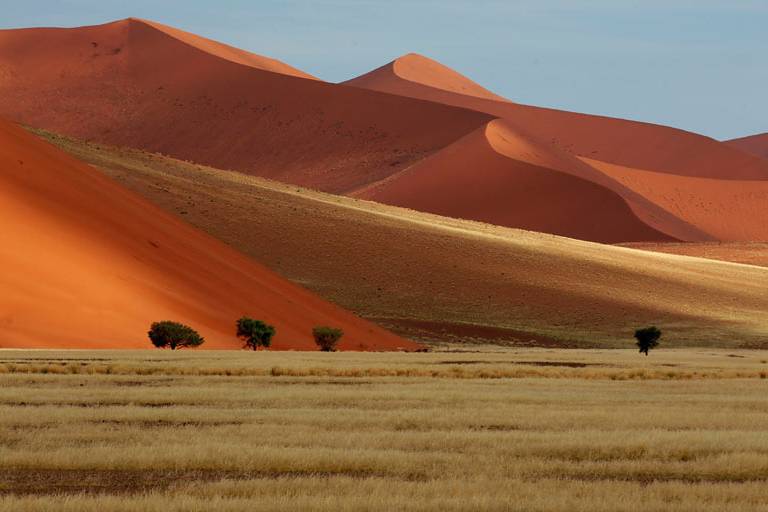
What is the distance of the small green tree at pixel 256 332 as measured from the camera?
48.0m

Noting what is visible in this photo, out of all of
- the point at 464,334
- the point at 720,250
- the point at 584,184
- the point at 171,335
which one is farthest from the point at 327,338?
the point at 584,184

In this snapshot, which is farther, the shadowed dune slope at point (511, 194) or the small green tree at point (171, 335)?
the shadowed dune slope at point (511, 194)

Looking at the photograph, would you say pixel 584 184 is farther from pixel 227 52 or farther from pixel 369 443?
pixel 369 443

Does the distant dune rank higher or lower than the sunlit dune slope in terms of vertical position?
higher

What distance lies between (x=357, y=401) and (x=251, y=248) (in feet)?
173

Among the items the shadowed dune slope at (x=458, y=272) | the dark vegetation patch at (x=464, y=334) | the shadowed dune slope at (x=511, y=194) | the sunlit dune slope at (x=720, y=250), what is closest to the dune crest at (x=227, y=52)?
the shadowed dune slope at (x=511, y=194)

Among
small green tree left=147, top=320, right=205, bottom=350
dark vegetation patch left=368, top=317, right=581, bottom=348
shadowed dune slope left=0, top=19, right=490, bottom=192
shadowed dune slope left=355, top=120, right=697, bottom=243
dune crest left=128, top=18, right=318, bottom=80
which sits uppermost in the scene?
dune crest left=128, top=18, right=318, bottom=80

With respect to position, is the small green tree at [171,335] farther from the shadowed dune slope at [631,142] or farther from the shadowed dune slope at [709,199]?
the shadowed dune slope at [631,142]

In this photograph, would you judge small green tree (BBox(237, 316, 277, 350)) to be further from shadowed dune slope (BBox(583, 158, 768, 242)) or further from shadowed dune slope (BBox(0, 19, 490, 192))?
→ shadowed dune slope (BBox(583, 158, 768, 242))

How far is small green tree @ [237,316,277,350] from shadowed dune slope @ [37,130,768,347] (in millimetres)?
12861

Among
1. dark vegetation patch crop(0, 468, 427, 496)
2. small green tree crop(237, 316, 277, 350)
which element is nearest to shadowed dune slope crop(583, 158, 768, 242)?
small green tree crop(237, 316, 277, 350)

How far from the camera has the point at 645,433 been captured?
19.0 metres

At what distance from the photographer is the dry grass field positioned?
45.8 feet

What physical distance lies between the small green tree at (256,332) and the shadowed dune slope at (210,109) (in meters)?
86.8
